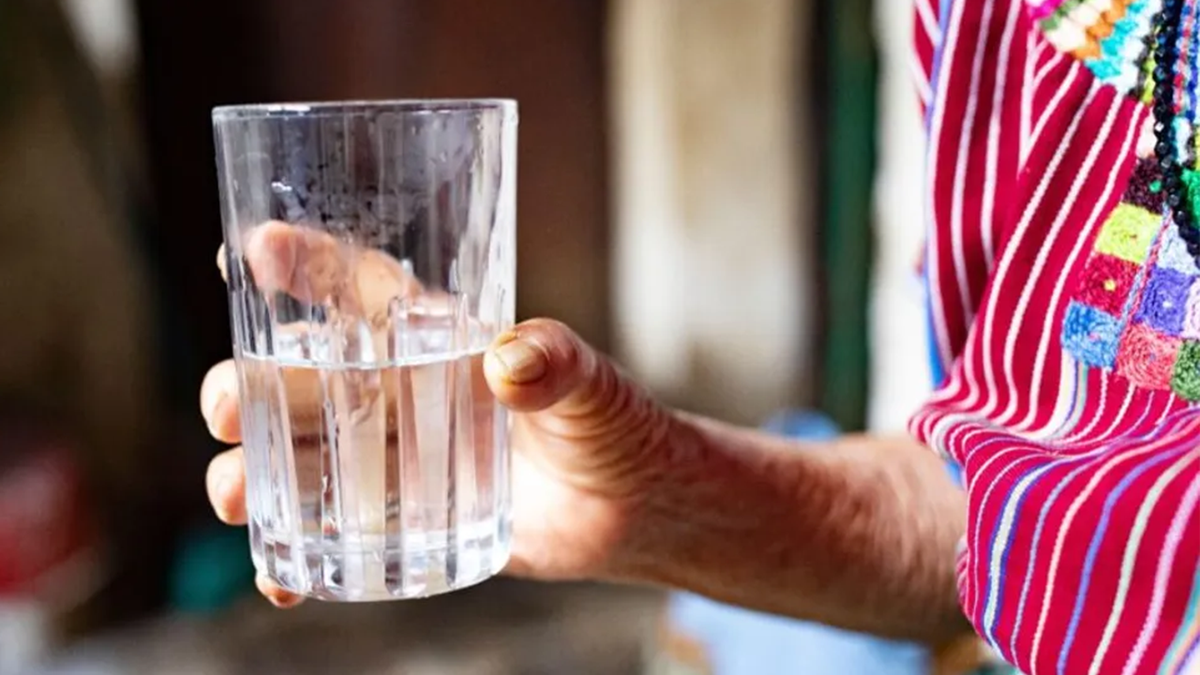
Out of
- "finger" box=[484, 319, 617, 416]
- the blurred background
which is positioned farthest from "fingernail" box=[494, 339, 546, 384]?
the blurred background

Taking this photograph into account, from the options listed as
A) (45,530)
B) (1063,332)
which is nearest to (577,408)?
(1063,332)

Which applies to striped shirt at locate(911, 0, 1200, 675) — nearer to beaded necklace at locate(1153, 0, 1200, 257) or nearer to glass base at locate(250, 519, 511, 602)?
beaded necklace at locate(1153, 0, 1200, 257)

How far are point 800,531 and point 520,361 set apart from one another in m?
0.26

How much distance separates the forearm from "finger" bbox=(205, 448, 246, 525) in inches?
8.1

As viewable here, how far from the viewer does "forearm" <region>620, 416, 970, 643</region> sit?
682 mm

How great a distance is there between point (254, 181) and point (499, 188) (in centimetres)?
9

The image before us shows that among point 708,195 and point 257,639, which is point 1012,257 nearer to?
point 708,195

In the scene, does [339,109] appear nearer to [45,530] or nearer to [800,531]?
[800,531]

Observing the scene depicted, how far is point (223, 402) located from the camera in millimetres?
615

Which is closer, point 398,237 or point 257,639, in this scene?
point 398,237

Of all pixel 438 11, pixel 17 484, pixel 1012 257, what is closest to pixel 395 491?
pixel 1012 257

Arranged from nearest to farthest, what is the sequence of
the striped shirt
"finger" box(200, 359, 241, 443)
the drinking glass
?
the striped shirt → the drinking glass → "finger" box(200, 359, 241, 443)

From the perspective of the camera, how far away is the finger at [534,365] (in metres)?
0.49

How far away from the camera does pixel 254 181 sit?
481 mm
